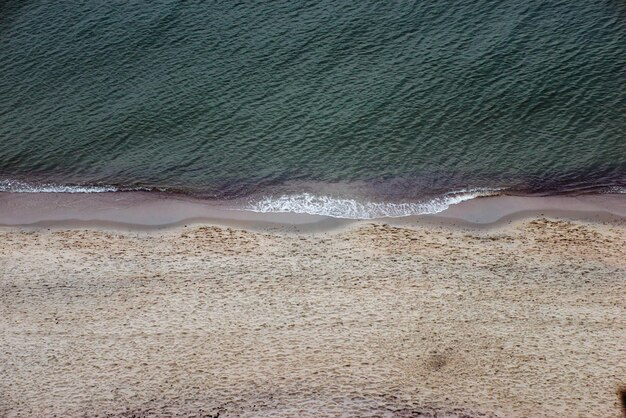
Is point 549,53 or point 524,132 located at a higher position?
point 549,53

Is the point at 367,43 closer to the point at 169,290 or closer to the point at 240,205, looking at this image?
the point at 240,205

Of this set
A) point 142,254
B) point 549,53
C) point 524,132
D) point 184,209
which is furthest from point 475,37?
point 142,254

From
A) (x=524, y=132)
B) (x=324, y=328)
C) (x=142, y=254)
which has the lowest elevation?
(x=324, y=328)

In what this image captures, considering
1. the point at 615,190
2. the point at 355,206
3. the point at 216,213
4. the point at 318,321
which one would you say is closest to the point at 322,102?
the point at 355,206

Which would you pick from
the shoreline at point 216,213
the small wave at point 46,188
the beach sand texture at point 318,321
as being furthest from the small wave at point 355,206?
the small wave at point 46,188

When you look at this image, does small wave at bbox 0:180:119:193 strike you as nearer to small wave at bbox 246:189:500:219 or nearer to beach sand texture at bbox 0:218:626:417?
beach sand texture at bbox 0:218:626:417
